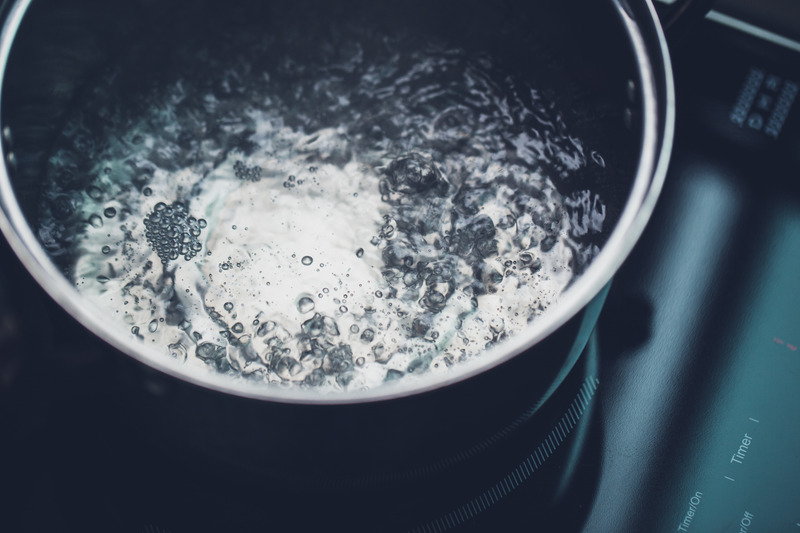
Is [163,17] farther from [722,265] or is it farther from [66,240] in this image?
[722,265]

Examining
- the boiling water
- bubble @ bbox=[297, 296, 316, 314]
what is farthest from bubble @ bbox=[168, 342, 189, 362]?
bubble @ bbox=[297, 296, 316, 314]

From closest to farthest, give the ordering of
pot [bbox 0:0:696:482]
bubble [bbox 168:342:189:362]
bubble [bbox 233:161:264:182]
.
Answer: pot [bbox 0:0:696:482] < bubble [bbox 168:342:189:362] < bubble [bbox 233:161:264:182]

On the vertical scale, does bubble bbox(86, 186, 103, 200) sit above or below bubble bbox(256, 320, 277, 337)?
above

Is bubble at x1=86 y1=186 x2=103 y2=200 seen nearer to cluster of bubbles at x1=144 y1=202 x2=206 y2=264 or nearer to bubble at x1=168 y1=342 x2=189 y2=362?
cluster of bubbles at x1=144 y1=202 x2=206 y2=264

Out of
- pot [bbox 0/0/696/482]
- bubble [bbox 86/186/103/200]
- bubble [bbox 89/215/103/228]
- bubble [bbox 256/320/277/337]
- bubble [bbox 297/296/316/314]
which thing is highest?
pot [bbox 0/0/696/482]

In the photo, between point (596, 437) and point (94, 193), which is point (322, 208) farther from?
point (596, 437)

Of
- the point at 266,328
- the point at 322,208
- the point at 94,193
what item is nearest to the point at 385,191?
the point at 322,208

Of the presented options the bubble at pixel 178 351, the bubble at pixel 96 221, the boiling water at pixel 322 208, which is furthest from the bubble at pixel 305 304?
the bubble at pixel 96 221

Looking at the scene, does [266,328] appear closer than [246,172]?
Yes
